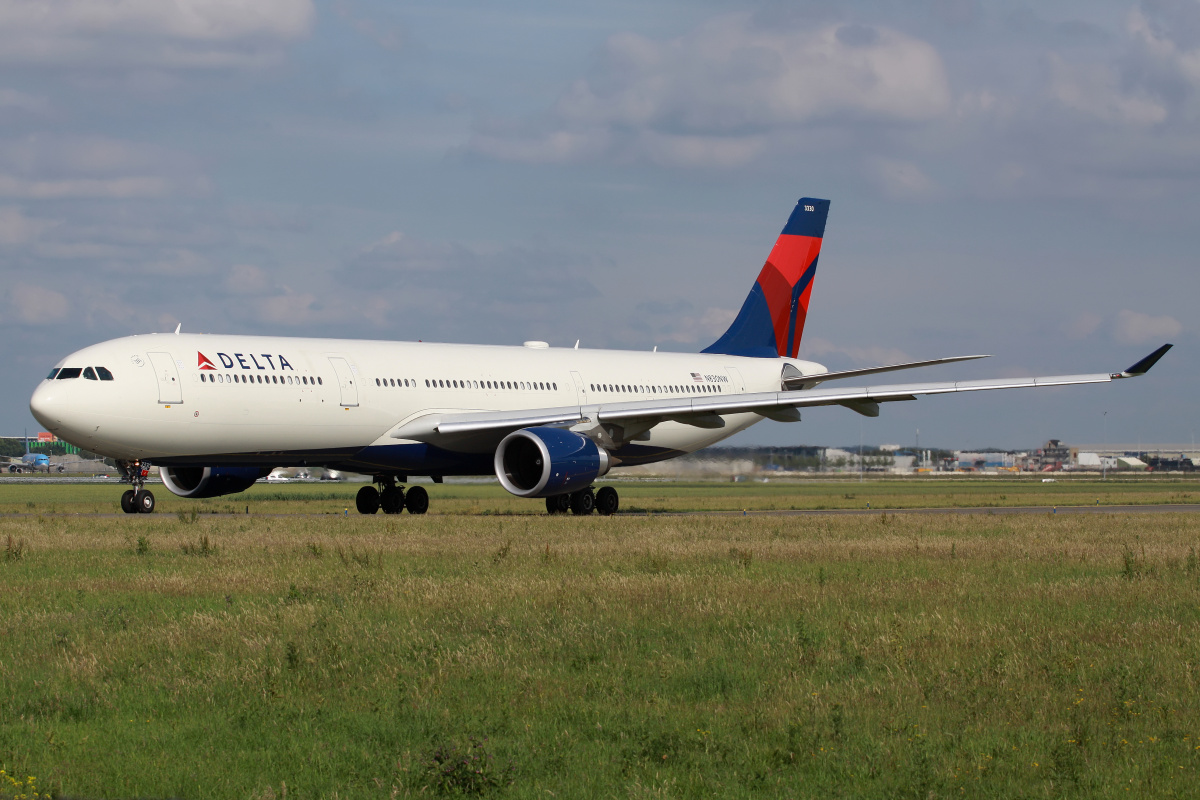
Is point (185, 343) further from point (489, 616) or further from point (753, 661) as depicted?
point (753, 661)

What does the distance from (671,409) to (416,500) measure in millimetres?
7289

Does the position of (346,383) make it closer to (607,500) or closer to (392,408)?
(392,408)

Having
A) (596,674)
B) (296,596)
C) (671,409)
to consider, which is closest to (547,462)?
(671,409)

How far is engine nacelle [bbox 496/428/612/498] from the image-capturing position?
84.2ft

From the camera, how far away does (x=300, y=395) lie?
2577 cm

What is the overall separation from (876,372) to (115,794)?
27.3 m

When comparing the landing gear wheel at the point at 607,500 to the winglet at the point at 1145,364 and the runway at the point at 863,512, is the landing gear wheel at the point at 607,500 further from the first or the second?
the winglet at the point at 1145,364

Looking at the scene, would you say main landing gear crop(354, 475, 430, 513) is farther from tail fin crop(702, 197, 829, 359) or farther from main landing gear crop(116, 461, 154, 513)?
tail fin crop(702, 197, 829, 359)

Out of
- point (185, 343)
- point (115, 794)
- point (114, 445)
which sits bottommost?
point (115, 794)

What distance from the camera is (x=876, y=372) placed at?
3178 cm

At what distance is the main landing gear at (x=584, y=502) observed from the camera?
29.1 m

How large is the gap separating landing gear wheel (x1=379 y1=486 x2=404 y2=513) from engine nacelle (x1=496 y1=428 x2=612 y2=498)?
186 inches

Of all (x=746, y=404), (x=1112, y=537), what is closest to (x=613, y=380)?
(x=746, y=404)

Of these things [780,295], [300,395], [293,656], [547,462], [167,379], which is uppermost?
[780,295]
